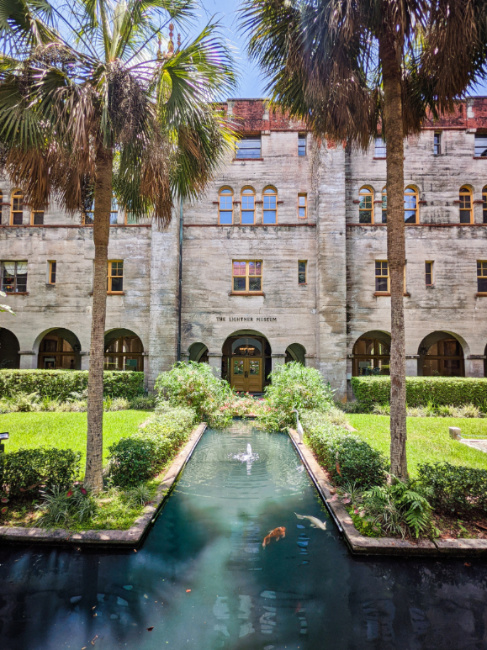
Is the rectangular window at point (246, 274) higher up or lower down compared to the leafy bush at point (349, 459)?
higher up

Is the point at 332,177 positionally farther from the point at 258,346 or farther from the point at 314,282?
the point at 258,346

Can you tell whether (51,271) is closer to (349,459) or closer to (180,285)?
(180,285)

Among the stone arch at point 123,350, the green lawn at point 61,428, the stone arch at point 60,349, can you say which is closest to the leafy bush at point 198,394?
the green lawn at point 61,428

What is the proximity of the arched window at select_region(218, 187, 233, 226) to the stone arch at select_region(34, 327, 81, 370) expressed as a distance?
35.8ft

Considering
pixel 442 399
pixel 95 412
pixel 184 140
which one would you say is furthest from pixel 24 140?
pixel 442 399

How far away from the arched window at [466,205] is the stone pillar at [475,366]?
6.33m

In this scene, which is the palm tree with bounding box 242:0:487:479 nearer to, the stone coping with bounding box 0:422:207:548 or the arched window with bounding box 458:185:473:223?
the stone coping with bounding box 0:422:207:548

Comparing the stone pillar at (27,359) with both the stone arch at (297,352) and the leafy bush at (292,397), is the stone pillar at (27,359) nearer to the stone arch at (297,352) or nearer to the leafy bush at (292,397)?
the leafy bush at (292,397)

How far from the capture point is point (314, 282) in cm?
1627

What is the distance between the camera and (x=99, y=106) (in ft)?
17.7

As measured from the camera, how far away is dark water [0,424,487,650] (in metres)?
3.10

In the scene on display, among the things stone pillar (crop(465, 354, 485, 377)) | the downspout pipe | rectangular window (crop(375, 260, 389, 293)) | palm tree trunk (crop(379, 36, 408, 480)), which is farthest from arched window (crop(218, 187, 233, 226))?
stone pillar (crop(465, 354, 485, 377))

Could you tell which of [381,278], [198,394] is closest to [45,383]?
[198,394]

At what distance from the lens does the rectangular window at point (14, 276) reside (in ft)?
54.8
